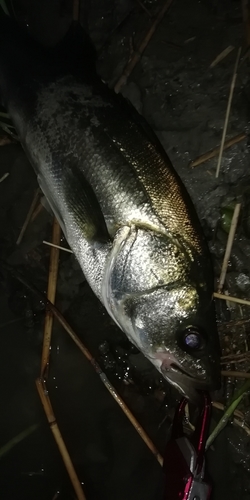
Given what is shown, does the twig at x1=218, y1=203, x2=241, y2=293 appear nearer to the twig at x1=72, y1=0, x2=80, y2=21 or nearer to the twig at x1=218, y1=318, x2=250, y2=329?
the twig at x1=218, y1=318, x2=250, y2=329

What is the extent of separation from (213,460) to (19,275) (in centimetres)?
153

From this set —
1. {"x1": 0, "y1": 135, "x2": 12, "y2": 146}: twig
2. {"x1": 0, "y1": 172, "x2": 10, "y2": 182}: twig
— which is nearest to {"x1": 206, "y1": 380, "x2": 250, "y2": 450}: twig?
{"x1": 0, "y1": 172, "x2": 10, "y2": 182}: twig

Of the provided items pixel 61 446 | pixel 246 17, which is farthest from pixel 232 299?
pixel 246 17

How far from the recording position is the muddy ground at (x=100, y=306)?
2.46m

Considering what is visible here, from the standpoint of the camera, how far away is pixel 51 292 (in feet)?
8.43

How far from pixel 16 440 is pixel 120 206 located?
57.8 inches

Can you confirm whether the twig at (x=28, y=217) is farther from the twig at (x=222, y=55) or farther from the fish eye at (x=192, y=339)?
the twig at (x=222, y=55)

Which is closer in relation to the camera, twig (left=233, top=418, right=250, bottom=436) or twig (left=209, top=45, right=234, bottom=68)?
twig (left=233, top=418, right=250, bottom=436)

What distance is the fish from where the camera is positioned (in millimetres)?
1942

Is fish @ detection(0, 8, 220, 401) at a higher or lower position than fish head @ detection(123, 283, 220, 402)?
higher

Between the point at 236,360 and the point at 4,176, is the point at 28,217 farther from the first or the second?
the point at 236,360

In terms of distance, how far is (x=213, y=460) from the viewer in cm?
246

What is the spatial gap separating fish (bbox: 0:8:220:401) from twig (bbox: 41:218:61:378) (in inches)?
15.7

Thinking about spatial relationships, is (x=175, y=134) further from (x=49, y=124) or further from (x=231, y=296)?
(x=231, y=296)
